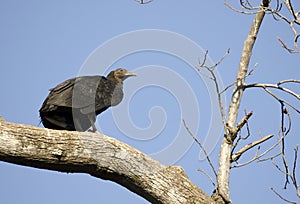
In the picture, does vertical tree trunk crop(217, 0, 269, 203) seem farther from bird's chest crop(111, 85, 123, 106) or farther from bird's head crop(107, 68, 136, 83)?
bird's head crop(107, 68, 136, 83)

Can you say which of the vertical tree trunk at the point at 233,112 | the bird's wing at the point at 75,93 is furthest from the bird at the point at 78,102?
the vertical tree trunk at the point at 233,112

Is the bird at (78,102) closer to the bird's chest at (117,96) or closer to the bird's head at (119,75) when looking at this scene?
the bird's chest at (117,96)

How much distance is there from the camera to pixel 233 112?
177 inches

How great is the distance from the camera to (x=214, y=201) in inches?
156

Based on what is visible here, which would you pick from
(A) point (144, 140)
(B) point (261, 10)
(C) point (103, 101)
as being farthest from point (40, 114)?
(B) point (261, 10)

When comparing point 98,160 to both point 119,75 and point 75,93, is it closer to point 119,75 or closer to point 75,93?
point 75,93

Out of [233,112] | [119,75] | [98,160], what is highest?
[119,75]

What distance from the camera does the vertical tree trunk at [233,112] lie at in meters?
4.17

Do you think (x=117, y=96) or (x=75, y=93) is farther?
(x=117, y=96)

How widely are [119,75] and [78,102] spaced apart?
1390mm

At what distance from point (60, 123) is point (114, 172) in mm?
1876

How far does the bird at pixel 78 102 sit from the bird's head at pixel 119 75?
1.76 feet

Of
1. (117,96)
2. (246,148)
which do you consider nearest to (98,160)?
(246,148)

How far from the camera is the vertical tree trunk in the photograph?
13.7ft
